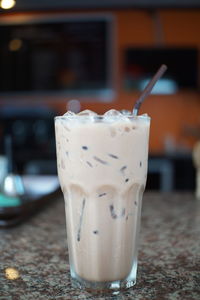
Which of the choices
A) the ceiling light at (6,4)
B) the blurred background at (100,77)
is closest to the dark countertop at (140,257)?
the ceiling light at (6,4)

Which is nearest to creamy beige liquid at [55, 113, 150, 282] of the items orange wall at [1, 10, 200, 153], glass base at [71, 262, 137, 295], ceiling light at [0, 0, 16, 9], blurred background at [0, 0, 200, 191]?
glass base at [71, 262, 137, 295]

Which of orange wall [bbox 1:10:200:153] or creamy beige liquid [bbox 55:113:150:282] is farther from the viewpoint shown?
orange wall [bbox 1:10:200:153]

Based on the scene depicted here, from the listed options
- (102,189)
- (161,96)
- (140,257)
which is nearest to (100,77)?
(161,96)

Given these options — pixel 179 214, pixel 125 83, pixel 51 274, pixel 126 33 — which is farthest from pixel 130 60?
pixel 51 274

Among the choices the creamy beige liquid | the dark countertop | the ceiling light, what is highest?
the ceiling light

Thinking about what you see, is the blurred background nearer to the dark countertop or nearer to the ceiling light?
the dark countertop

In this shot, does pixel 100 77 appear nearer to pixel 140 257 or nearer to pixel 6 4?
pixel 6 4

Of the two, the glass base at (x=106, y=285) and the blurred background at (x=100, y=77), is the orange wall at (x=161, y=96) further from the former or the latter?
the glass base at (x=106, y=285)
